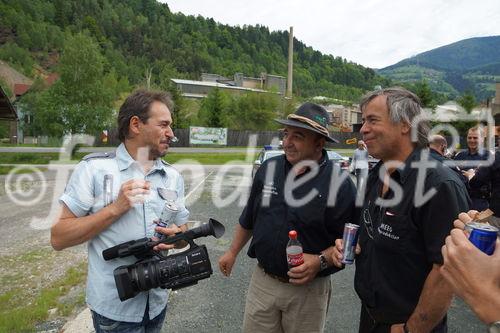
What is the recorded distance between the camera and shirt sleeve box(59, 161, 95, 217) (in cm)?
221

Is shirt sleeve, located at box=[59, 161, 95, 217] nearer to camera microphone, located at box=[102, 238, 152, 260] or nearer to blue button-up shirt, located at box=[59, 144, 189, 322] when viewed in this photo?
blue button-up shirt, located at box=[59, 144, 189, 322]

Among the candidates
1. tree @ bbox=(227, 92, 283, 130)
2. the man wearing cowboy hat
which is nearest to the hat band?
the man wearing cowboy hat

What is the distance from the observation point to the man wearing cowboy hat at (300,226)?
9.61 feet

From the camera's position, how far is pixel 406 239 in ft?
7.10

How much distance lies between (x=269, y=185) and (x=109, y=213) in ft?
4.59

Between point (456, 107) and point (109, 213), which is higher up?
point (456, 107)

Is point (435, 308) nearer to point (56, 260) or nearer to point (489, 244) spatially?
point (489, 244)

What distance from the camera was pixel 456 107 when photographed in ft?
180

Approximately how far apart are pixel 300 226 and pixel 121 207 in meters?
1.39

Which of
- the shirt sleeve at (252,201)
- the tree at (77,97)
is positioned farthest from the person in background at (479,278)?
the tree at (77,97)

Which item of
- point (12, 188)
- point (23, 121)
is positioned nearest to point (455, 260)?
point (12, 188)

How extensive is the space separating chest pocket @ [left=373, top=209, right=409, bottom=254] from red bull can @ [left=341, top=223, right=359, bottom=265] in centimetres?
21
